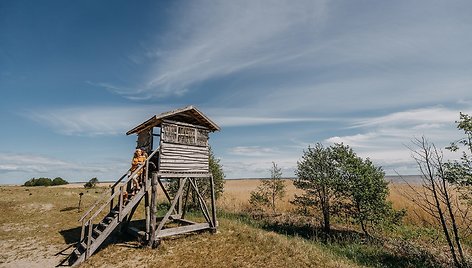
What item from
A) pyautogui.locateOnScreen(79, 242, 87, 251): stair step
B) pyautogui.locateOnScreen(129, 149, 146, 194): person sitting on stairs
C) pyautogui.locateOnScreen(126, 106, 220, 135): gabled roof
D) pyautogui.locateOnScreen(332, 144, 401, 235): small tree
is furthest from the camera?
pyautogui.locateOnScreen(332, 144, 401, 235): small tree

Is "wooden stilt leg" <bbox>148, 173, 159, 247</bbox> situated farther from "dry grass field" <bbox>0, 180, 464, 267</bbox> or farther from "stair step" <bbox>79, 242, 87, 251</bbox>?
"stair step" <bbox>79, 242, 87, 251</bbox>

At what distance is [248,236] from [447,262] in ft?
35.8

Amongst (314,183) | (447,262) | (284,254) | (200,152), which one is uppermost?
(200,152)

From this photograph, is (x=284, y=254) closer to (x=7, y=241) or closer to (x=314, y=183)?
(x=314, y=183)

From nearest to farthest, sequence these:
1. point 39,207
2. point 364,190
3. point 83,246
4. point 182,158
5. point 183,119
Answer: point 83,246
point 182,158
point 183,119
point 364,190
point 39,207

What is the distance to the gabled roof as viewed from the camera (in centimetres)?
1550

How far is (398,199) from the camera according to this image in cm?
2902

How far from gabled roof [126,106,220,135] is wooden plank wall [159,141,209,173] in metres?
1.48

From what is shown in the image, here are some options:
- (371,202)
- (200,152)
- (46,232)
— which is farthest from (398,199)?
(46,232)

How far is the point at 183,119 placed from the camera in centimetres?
1681

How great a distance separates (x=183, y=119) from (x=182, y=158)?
100 inches

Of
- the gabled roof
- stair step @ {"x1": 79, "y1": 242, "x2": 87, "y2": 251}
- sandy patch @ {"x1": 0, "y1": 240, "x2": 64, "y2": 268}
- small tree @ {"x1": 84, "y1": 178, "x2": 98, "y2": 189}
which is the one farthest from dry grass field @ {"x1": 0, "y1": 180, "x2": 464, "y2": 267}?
small tree @ {"x1": 84, "y1": 178, "x2": 98, "y2": 189}

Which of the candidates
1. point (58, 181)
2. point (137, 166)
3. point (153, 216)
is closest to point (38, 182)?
point (58, 181)

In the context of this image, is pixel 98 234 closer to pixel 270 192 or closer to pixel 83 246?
pixel 83 246
